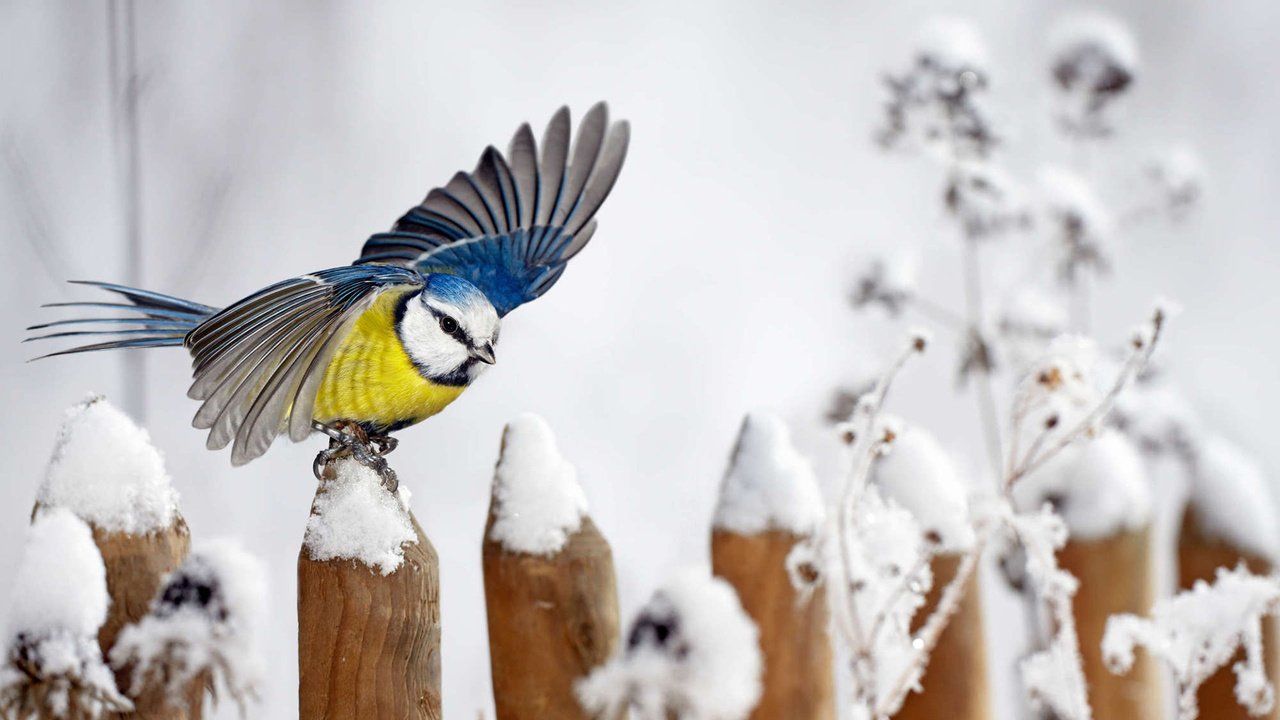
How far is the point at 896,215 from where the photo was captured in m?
1.89

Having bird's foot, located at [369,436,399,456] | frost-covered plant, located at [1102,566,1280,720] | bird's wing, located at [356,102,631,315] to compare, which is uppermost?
bird's wing, located at [356,102,631,315]

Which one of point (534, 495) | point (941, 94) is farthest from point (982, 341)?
point (534, 495)

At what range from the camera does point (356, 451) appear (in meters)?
0.74

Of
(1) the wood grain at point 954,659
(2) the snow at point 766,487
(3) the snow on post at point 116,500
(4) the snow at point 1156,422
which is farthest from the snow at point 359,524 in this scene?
(4) the snow at point 1156,422

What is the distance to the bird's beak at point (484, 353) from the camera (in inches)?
28.9

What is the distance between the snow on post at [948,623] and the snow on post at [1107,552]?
0.20 meters

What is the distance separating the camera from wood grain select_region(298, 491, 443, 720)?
0.70 meters

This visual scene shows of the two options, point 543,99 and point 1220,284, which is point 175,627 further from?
point 1220,284

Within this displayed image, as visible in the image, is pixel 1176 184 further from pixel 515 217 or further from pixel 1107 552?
pixel 515 217

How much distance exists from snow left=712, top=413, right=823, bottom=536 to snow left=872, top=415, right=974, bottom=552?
0.15 m

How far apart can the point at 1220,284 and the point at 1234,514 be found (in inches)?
48.2

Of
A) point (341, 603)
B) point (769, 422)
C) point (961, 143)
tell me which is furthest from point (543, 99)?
point (341, 603)

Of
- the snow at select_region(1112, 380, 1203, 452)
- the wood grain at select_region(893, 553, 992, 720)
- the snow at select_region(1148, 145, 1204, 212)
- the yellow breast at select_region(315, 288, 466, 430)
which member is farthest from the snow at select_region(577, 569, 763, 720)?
the snow at select_region(1148, 145, 1204, 212)

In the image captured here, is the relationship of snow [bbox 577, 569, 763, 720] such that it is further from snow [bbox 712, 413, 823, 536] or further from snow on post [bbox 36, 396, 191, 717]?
snow on post [bbox 36, 396, 191, 717]
